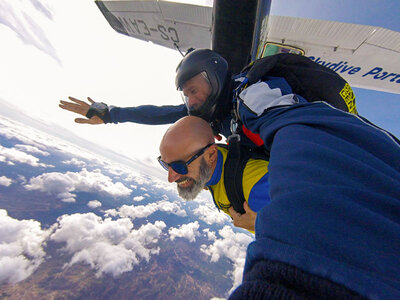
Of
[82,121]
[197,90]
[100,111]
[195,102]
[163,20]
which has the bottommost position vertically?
[82,121]

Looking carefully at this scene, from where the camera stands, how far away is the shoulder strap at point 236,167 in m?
1.22

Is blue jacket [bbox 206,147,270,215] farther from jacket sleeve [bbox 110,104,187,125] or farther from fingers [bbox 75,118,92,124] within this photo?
fingers [bbox 75,118,92,124]

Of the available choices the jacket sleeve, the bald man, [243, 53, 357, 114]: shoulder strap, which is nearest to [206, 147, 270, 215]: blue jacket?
the bald man

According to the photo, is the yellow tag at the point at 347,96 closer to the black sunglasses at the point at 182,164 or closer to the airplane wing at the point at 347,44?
the black sunglasses at the point at 182,164

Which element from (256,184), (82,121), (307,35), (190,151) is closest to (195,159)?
(190,151)

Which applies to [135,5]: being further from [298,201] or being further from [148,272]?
[148,272]

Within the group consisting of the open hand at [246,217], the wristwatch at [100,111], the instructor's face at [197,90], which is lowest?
the open hand at [246,217]

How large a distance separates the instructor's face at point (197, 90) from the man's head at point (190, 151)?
0.75 feet

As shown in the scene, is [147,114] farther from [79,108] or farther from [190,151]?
[190,151]

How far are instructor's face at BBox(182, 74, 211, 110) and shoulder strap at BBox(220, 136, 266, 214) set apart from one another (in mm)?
566

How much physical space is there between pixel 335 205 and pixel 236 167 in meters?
0.88

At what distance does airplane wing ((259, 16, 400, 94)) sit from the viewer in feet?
8.23

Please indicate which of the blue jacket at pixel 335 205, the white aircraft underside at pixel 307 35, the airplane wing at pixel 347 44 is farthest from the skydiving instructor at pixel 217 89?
the airplane wing at pixel 347 44

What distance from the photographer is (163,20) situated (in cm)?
Result: 352
